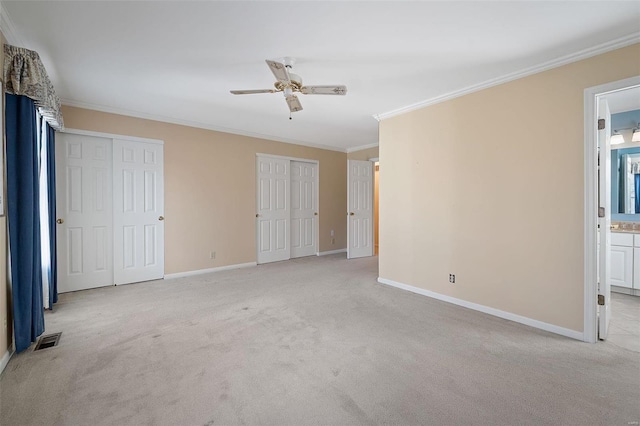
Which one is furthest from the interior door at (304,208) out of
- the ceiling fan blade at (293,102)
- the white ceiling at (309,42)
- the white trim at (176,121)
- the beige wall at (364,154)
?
the ceiling fan blade at (293,102)

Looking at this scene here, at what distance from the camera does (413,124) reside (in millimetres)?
3812

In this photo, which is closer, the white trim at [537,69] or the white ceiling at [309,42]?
the white ceiling at [309,42]

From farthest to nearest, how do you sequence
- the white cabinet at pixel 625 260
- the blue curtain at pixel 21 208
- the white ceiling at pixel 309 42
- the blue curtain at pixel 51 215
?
the white cabinet at pixel 625 260 → the blue curtain at pixel 51 215 → the blue curtain at pixel 21 208 → the white ceiling at pixel 309 42

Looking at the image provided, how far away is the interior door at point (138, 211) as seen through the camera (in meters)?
4.13

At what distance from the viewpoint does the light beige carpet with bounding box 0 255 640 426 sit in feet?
5.41

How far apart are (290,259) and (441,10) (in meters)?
4.89

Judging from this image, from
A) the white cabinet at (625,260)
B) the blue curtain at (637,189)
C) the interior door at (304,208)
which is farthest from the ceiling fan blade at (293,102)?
the blue curtain at (637,189)

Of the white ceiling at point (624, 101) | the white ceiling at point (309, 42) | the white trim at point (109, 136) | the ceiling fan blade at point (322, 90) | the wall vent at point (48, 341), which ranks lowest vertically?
the wall vent at point (48, 341)

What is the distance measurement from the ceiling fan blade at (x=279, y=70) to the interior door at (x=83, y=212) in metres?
3.03

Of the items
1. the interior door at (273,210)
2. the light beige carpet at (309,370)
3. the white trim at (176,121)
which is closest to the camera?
the light beige carpet at (309,370)

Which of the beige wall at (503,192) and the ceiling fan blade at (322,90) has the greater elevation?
the ceiling fan blade at (322,90)

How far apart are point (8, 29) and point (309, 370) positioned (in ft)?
10.8

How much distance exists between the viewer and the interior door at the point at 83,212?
3.76 m

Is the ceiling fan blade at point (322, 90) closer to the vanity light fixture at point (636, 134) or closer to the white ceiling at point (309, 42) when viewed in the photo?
the white ceiling at point (309, 42)
